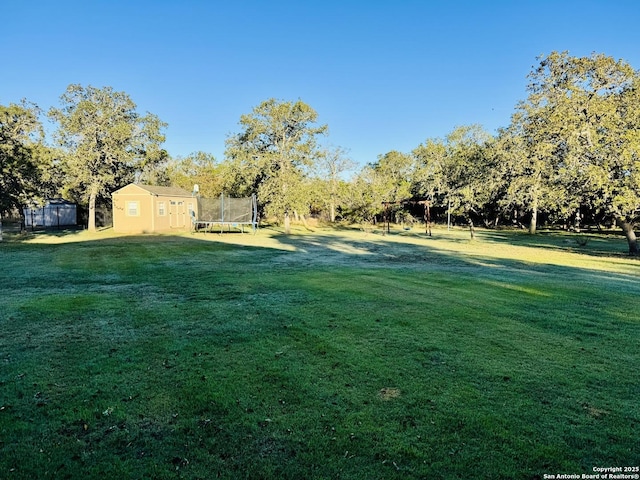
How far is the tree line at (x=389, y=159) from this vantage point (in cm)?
1537

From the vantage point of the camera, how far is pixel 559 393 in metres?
3.32

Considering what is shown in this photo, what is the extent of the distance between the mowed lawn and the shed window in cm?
1973

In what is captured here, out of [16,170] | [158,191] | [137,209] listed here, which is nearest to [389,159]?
[158,191]

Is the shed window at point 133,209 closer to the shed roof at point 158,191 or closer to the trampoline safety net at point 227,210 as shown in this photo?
the shed roof at point 158,191

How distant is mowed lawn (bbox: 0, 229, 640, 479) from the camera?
246 cm

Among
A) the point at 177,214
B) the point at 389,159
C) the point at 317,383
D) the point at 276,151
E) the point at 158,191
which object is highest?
the point at 389,159

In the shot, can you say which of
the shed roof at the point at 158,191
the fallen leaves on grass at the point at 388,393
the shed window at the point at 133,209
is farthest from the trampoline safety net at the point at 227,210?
the fallen leaves on grass at the point at 388,393

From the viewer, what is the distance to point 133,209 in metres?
26.3

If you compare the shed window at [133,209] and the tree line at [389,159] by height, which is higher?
the tree line at [389,159]

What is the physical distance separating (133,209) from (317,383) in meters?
26.0

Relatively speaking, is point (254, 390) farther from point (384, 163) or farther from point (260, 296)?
point (384, 163)

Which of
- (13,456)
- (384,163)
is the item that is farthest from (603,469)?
(384,163)

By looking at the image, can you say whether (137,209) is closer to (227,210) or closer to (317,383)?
(227,210)

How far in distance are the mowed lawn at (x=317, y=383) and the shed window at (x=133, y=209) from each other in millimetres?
19731
